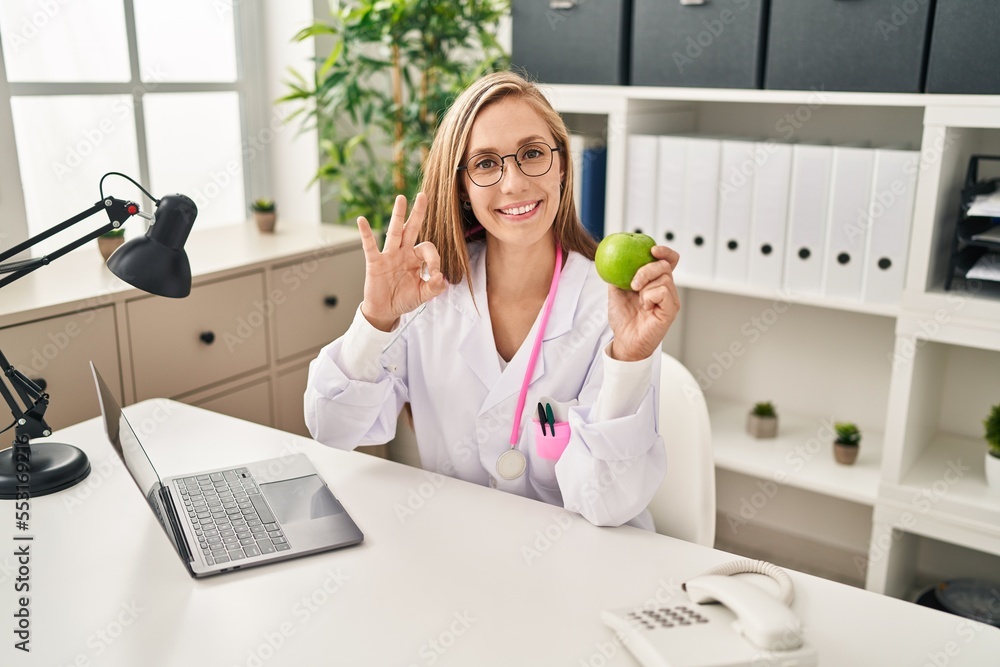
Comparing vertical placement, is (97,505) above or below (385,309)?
below

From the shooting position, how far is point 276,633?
102 cm

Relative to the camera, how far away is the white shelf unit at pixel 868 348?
195 centimetres

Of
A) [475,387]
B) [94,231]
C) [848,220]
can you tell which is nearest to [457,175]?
[475,387]

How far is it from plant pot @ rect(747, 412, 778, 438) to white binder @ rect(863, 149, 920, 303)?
508mm

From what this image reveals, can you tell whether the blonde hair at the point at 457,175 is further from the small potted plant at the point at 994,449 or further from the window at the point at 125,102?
the window at the point at 125,102

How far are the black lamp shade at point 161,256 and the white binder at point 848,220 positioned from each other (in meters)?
1.52

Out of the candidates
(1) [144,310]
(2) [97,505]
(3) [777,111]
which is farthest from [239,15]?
(2) [97,505]

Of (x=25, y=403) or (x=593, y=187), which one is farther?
(x=593, y=187)

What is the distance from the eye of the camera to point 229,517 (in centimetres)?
129

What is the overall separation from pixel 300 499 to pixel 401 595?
0.32 m

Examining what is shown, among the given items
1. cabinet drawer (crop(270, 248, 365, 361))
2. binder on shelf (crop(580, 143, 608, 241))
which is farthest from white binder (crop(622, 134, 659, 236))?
cabinet drawer (crop(270, 248, 365, 361))

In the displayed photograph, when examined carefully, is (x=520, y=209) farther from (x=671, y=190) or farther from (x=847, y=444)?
(x=847, y=444)

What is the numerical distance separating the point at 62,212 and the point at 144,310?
0.62 meters

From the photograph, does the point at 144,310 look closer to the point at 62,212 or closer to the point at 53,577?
the point at 62,212
